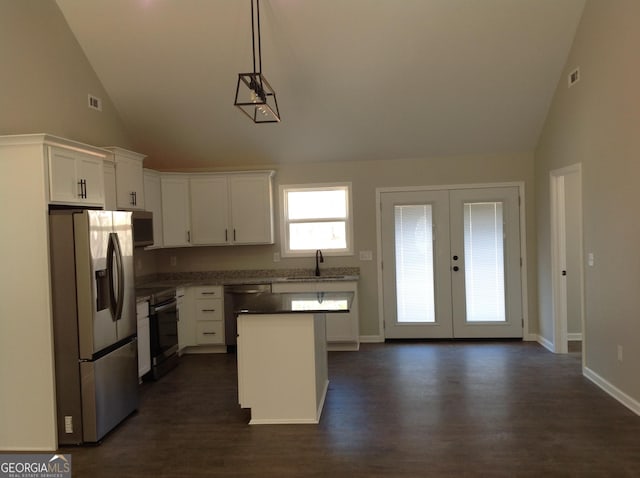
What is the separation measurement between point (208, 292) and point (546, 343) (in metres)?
4.27

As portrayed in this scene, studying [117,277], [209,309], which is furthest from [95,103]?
[209,309]

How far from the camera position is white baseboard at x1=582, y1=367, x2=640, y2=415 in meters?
3.75

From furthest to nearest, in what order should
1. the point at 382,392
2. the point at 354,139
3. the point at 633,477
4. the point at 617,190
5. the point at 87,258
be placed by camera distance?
the point at 354,139
the point at 382,392
the point at 617,190
the point at 87,258
the point at 633,477

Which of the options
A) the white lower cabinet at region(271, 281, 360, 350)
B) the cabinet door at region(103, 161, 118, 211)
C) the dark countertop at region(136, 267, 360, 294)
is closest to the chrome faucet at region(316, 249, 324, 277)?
the dark countertop at region(136, 267, 360, 294)

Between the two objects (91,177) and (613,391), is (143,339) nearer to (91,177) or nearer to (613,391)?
(91,177)

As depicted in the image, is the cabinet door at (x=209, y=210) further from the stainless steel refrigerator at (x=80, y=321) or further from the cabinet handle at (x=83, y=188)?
the stainless steel refrigerator at (x=80, y=321)

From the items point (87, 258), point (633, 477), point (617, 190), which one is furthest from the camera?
point (617, 190)

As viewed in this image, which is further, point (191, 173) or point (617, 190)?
point (191, 173)

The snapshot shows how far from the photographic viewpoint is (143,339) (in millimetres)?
4859

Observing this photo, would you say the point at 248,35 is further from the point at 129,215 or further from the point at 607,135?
the point at 607,135

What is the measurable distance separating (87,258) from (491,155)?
4.99m

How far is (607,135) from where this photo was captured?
4090 mm

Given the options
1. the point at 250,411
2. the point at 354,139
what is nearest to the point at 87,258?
the point at 250,411

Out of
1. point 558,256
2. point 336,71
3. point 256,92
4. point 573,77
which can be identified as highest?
point 336,71
